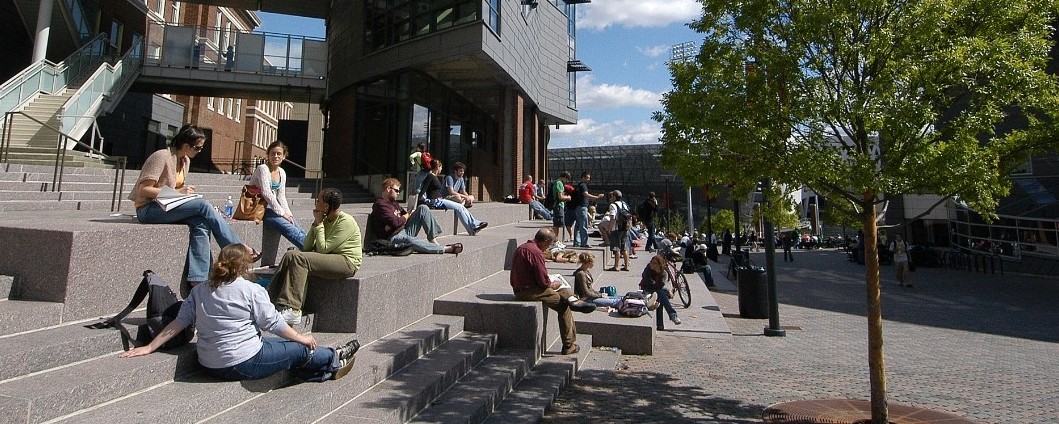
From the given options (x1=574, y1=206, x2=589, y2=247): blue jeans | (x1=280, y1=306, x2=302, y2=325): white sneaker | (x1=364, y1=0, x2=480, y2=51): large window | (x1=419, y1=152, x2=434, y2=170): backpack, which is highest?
(x1=364, y1=0, x2=480, y2=51): large window

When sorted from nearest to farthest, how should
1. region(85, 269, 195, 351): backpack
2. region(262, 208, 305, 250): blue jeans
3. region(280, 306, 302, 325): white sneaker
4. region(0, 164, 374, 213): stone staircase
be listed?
1. region(85, 269, 195, 351): backpack
2. region(280, 306, 302, 325): white sneaker
3. region(262, 208, 305, 250): blue jeans
4. region(0, 164, 374, 213): stone staircase

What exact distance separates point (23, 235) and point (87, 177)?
8673mm

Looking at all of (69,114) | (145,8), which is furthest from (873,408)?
(145,8)

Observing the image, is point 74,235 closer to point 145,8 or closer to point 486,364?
point 486,364

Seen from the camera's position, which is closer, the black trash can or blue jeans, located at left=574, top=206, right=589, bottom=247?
the black trash can

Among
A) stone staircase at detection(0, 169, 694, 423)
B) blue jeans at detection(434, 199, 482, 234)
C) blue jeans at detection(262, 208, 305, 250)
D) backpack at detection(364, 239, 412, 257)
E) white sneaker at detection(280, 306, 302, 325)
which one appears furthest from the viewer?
blue jeans at detection(434, 199, 482, 234)

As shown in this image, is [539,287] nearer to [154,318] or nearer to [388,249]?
[388,249]

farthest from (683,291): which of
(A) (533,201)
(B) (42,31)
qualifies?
(B) (42,31)

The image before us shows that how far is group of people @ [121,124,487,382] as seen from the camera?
3615 millimetres

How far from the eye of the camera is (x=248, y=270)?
4867 millimetres

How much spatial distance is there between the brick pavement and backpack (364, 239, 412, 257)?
2.90m

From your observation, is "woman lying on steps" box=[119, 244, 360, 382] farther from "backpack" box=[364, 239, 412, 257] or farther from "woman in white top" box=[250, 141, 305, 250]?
"backpack" box=[364, 239, 412, 257]

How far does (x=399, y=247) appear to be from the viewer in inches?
297

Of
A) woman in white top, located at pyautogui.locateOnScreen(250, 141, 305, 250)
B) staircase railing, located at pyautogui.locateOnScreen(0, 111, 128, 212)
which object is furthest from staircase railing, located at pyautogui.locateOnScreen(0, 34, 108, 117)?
woman in white top, located at pyautogui.locateOnScreen(250, 141, 305, 250)
